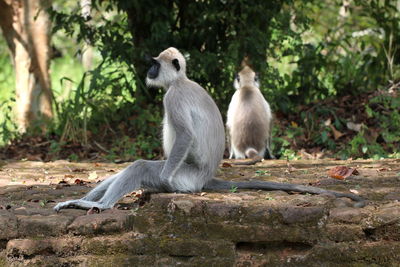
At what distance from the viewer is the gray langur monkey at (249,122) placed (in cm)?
759

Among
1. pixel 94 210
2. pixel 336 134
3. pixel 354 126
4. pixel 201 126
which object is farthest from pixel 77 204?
pixel 354 126

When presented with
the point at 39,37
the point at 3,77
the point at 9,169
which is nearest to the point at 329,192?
the point at 9,169

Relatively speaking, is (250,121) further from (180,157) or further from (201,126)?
(180,157)

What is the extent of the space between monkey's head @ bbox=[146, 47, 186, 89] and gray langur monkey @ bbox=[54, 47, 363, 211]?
30 millimetres

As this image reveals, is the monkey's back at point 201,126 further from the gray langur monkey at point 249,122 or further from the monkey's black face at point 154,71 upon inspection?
the gray langur monkey at point 249,122

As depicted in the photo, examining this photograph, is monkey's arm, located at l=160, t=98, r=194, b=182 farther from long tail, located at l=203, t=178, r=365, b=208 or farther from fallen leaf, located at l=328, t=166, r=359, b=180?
fallen leaf, located at l=328, t=166, r=359, b=180

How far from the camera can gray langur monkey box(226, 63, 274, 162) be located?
7590mm

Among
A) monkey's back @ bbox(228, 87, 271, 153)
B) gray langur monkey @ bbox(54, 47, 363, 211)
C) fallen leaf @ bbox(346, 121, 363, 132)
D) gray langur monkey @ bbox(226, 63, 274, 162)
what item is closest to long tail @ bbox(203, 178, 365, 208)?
gray langur monkey @ bbox(54, 47, 363, 211)

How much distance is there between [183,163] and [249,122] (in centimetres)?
322

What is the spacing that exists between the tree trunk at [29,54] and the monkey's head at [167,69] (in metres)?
5.24

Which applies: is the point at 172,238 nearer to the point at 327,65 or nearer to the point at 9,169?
the point at 9,169

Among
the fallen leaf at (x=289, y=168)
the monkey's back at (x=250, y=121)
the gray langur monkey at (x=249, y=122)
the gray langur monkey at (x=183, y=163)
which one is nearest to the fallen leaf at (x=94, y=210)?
the gray langur monkey at (x=183, y=163)

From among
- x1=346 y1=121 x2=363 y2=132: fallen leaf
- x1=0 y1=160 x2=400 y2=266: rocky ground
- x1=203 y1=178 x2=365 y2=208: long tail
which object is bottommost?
x1=0 y1=160 x2=400 y2=266: rocky ground

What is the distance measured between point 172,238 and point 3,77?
1281cm
